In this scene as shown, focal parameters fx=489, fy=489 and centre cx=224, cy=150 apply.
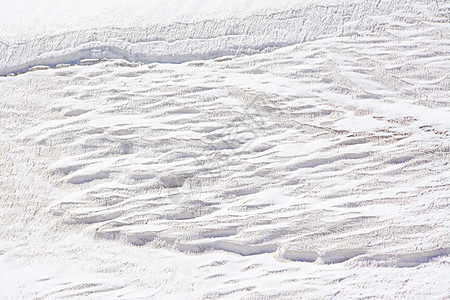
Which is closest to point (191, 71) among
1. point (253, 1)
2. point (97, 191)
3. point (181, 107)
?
point (181, 107)

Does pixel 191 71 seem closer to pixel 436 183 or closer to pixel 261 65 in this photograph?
pixel 261 65

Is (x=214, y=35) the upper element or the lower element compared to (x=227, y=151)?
upper

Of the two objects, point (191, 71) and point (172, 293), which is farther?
point (191, 71)

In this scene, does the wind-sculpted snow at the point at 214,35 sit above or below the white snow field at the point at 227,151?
above

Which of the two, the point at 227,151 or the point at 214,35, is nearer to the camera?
the point at 227,151

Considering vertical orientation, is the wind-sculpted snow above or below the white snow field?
above

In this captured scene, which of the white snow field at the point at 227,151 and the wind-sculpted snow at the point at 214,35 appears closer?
the white snow field at the point at 227,151
